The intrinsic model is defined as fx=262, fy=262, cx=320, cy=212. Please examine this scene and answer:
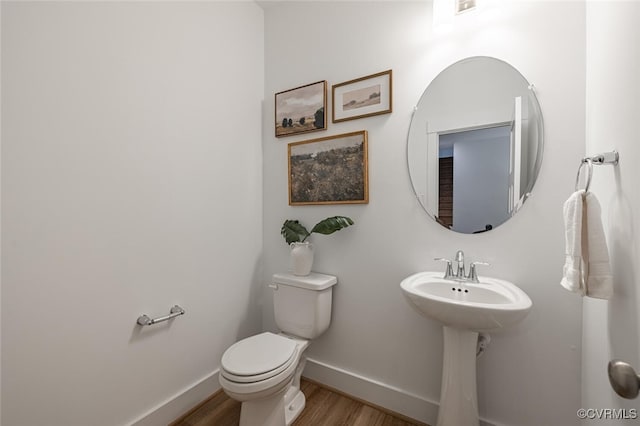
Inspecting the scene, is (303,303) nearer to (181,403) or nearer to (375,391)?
(375,391)

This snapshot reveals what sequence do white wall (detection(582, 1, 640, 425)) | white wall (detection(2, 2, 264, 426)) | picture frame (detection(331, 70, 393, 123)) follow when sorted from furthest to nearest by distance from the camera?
picture frame (detection(331, 70, 393, 123)) → white wall (detection(2, 2, 264, 426)) → white wall (detection(582, 1, 640, 425))

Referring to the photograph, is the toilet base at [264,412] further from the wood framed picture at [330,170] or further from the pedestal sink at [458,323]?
the wood framed picture at [330,170]

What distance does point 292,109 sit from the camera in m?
1.86

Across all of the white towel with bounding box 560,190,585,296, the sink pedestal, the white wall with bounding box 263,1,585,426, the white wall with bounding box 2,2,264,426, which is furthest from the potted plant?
the white towel with bounding box 560,190,585,296

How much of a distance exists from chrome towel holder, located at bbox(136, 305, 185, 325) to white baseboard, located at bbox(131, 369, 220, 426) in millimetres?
458

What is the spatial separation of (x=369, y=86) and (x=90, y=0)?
53.7 inches

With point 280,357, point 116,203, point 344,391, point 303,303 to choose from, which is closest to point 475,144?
point 303,303

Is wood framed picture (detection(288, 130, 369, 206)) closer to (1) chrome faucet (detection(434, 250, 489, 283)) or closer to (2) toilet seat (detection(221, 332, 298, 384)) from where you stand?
(1) chrome faucet (detection(434, 250, 489, 283))

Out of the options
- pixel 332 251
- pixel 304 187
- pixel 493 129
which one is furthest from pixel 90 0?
pixel 493 129

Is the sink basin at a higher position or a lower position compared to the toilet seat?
higher

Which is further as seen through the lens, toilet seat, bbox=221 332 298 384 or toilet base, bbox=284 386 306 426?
toilet base, bbox=284 386 306 426

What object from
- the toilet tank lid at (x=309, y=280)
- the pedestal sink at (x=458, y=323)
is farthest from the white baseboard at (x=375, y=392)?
the toilet tank lid at (x=309, y=280)

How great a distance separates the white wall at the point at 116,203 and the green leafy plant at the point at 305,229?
1.19 ft

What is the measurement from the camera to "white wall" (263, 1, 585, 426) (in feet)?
3.83
